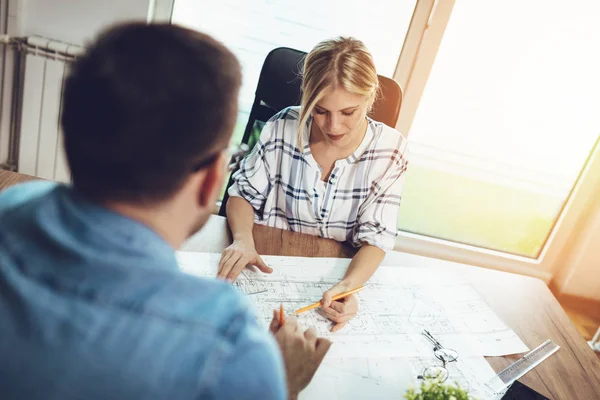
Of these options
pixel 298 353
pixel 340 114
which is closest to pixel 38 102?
pixel 340 114

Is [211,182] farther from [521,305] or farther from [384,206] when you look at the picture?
[521,305]

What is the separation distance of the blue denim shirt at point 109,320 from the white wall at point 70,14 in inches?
66.8

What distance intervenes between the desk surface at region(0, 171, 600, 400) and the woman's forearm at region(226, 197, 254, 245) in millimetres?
22

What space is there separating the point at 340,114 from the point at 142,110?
33.6 inches

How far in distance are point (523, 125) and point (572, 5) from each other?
2.19ft

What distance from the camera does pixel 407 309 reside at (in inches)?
→ 42.3

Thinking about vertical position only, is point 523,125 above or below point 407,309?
above

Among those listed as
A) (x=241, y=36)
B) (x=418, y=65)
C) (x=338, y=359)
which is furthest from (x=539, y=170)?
(x=338, y=359)

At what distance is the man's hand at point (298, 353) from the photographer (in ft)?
2.41

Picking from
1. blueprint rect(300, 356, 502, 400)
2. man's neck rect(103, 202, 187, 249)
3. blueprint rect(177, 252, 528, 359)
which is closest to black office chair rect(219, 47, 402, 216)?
blueprint rect(177, 252, 528, 359)

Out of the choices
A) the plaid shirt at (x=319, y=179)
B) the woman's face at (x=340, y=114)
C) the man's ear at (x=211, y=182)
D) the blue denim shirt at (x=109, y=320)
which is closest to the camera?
the blue denim shirt at (x=109, y=320)

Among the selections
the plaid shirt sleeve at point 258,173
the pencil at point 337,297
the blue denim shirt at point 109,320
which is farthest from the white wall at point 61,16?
the blue denim shirt at point 109,320

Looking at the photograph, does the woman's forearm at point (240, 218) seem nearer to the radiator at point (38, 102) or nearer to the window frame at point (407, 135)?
the radiator at point (38, 102)

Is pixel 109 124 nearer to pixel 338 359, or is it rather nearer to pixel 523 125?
pixel 338 359
